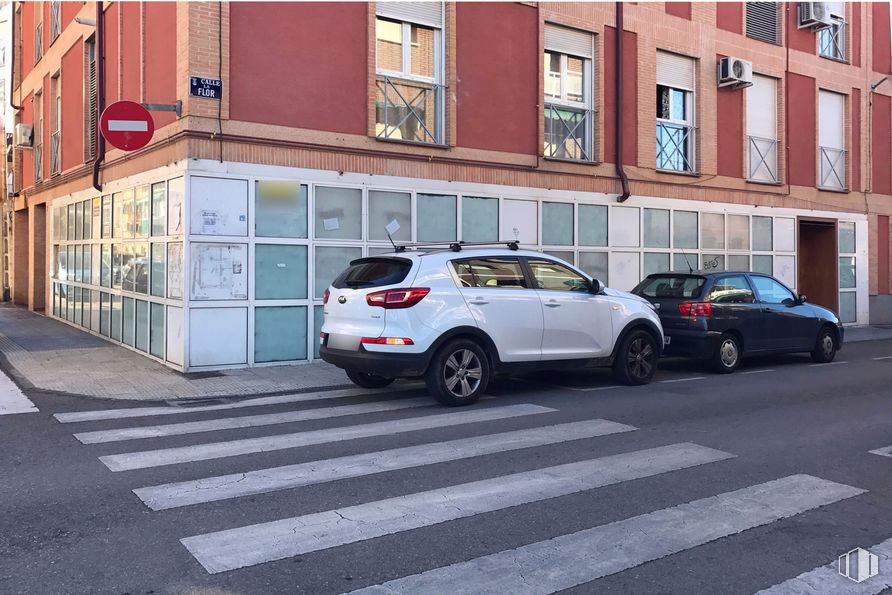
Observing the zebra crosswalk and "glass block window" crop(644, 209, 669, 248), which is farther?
"glass block window" crop(644, 209, 669, 248)

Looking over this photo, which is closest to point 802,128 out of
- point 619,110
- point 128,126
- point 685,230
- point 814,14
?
point 814,14

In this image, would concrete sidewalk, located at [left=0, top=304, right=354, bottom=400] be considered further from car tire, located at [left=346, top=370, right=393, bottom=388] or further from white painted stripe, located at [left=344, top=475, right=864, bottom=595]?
white painted stripe, located at [left=344, top=475, right=864, bottom=595]

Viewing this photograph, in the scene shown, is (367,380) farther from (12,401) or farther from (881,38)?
(881,38)

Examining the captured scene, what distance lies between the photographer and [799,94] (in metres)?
19.1

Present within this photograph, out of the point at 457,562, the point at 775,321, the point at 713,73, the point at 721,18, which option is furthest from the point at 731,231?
the point at 457,562

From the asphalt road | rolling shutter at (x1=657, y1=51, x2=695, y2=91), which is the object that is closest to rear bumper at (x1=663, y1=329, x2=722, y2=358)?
the asphalt road

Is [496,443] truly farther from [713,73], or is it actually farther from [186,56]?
[713,73]

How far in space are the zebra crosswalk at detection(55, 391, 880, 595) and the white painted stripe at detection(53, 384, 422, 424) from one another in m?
0.04

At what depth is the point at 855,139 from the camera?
20.4 meters

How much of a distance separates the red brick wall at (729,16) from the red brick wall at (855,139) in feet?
15.4

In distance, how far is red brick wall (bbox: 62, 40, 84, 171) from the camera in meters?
16.7

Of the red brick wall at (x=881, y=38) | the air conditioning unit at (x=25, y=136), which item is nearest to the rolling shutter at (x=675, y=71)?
the red brick wall at (x=881, y=38)

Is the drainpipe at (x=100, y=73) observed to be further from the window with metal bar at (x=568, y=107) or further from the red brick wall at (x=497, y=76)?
the window with metal bar at (x=568, y=107)

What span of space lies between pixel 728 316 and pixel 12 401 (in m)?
9.58
